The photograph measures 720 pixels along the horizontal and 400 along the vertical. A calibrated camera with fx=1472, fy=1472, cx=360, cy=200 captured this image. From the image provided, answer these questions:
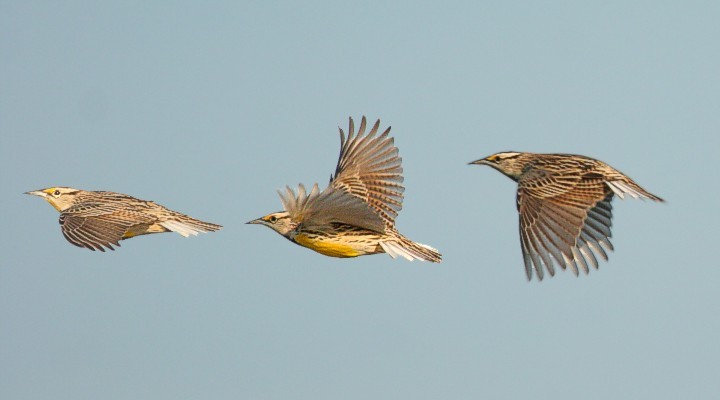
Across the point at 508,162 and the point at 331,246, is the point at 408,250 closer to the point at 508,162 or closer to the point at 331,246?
the point at 331,246

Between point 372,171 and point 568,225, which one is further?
point 372,171

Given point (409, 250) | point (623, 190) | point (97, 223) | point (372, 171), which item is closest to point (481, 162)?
point (372, 171)

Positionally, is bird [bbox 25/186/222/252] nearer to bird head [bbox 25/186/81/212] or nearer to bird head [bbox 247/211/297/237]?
bird head [bbox 25/186/81/212]

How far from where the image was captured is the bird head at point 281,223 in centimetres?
1916

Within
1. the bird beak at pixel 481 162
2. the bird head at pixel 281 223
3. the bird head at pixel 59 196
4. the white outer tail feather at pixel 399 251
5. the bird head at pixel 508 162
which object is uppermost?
the bird head at pixel 59 196

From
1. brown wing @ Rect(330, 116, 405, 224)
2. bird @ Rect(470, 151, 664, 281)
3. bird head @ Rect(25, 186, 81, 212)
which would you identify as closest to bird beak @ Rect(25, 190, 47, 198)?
bird head @ Rect(25, 186, 81, 212)

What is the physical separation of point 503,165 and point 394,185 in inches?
62.7

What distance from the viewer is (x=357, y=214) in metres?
19.0

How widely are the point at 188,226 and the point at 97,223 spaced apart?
1.43 meters

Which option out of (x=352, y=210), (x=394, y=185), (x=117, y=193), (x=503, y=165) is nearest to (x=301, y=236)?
(x=352, y=210)

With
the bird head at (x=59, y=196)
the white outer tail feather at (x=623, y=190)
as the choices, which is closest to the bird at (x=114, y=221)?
the bird head at (x=59, y=196)

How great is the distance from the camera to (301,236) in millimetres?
19156

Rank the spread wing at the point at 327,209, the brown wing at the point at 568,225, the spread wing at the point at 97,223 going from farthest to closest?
the spread wing at the point at 97,223
the brown wing at the point at 568,225
the spread wing at the point at 327,209

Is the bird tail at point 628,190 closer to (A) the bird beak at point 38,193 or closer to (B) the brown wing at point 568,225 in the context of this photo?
(B) the brown wing at point 568,225
